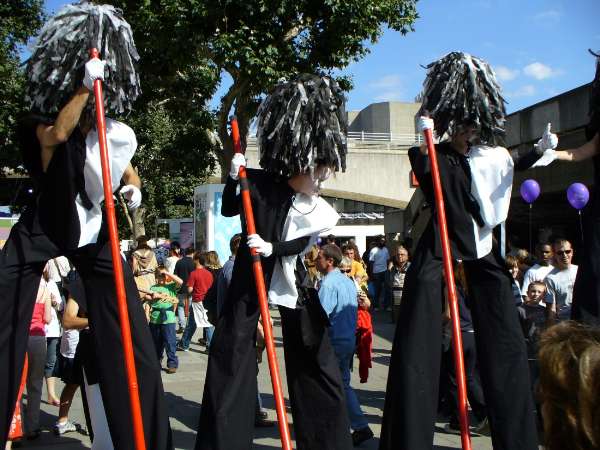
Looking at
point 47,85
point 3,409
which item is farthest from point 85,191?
point 3,409

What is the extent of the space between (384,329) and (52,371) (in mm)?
6556

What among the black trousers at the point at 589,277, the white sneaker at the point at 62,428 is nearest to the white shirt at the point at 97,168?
the black trousers at the point at 589,277

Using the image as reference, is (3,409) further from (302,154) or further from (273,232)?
(302,154)

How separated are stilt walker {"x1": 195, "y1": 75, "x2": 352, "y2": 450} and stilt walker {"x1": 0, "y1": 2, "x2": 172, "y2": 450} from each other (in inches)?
18.1

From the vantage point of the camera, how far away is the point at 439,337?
11.6 feet

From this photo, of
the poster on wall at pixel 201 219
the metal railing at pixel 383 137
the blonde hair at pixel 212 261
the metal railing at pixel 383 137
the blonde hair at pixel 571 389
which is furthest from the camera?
the metal railing at pixel 383 137

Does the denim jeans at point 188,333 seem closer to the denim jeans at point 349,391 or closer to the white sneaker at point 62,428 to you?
the white sneaker at point 62,428

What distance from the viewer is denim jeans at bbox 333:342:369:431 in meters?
5.18

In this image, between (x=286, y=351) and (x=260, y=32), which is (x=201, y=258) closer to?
(x=260, y=32)

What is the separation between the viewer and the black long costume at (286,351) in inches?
138

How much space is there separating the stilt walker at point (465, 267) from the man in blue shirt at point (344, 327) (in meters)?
1.66

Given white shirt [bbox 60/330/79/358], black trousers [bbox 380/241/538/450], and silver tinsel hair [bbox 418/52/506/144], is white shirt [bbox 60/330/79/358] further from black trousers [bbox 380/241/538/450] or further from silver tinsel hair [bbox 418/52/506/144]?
silver tinsel hair [bbox 418/52/506/144]

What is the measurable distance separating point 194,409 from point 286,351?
9.78 feet

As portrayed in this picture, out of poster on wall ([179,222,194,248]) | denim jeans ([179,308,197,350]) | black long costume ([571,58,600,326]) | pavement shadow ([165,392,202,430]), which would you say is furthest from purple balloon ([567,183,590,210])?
poster on wall ([179,222,194,248])
